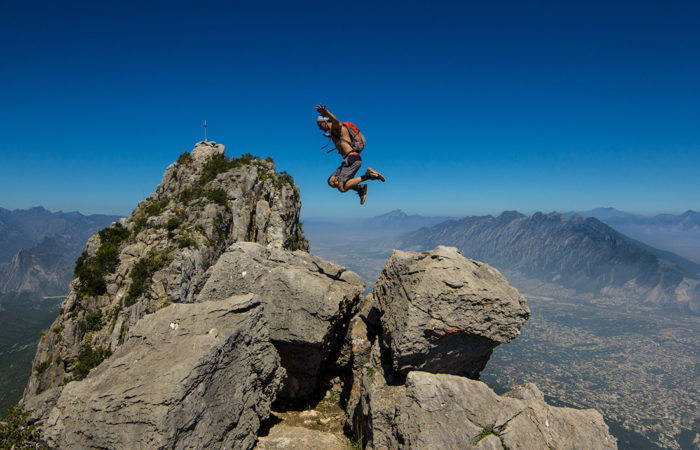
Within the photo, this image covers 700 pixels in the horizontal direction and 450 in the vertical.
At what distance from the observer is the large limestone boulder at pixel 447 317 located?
9070mm

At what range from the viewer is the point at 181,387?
6.43m

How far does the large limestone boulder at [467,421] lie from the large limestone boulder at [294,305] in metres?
2.90

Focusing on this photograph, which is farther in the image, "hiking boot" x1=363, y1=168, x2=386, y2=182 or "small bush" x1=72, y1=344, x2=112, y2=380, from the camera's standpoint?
"small bush" x1=72, y1=344, x2=112, y2=380

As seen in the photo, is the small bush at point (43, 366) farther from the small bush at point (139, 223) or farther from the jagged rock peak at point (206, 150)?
the jagged rock peak at point (206, 150)

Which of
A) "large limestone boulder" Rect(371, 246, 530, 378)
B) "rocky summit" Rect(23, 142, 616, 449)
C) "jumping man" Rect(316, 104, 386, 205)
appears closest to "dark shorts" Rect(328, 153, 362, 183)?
"jumping man" Rect(316, 104, 386, 205)

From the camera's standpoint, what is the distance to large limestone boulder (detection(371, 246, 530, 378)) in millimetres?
9070

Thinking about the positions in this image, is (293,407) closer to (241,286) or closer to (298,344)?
(298,344)

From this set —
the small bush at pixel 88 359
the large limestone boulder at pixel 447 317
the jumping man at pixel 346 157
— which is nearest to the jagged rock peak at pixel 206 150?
the small bush at pixel 88 359

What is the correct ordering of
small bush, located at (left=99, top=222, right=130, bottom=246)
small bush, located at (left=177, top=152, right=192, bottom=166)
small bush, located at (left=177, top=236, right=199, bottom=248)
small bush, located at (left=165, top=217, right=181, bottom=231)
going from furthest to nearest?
small bush, located at (left=177, top=152, right=192, bottom=166) → small bush, located at (left=99, top=222, right=130, bottom=246) → small bush, located at (left=165, top=217, right=181, bottom=231) → small bush, located at (left=177, top=236, right=199, bottom=248)

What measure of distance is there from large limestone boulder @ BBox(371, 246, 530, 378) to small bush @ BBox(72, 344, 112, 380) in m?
30.0

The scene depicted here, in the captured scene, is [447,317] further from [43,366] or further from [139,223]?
[139,223]

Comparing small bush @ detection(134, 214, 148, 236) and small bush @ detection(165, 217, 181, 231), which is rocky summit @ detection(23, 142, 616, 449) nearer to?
small bush @ detection(165, 217, 181, 231)

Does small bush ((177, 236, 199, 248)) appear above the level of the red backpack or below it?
below

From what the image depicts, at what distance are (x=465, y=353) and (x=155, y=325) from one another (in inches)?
356
